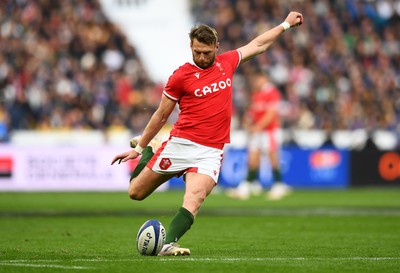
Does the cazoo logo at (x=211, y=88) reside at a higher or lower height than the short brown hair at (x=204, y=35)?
lower

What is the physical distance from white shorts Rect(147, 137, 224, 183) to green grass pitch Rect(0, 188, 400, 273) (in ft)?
2.87

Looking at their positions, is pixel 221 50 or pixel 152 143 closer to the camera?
pixel 152 143

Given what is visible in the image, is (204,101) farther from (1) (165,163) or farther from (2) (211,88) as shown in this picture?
(1) (165,163)

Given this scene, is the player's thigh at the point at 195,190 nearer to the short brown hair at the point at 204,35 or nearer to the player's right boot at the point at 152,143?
the player's right boot at the point at 152,143

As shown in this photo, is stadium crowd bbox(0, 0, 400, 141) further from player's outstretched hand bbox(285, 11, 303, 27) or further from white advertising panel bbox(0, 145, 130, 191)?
player's outstretched hand bbox(285, 11, 303, 27)

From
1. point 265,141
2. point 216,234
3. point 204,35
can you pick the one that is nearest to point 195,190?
point 204,35

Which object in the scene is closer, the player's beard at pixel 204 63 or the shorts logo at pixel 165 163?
the player's beard at pixel 204 63

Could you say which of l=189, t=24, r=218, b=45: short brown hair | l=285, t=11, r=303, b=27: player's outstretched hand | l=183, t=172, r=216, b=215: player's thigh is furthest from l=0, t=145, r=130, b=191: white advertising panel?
l=189, t=24, r=218, b=45: short brown hair

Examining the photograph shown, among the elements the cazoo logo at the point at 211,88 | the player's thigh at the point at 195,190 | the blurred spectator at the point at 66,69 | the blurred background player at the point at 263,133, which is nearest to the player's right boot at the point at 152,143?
the player's thigh at the point at 195,190

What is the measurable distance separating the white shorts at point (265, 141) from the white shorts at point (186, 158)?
1262cm

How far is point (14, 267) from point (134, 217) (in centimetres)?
741

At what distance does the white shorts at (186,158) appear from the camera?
967cm

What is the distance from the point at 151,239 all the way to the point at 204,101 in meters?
1.48

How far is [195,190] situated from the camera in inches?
376
